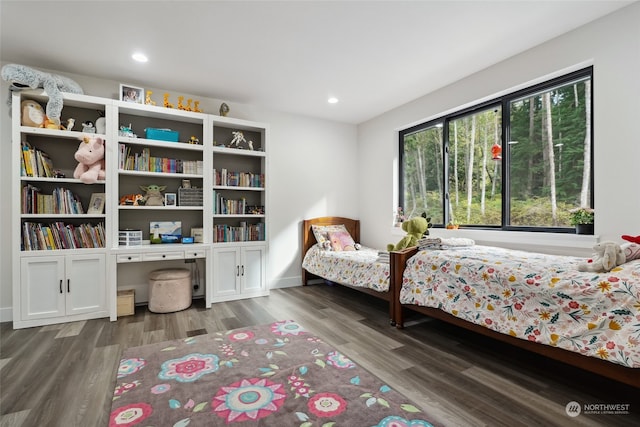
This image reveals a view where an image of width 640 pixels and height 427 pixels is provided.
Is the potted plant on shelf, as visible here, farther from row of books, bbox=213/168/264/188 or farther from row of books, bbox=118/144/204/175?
row of books, bbox=118/144/204/175

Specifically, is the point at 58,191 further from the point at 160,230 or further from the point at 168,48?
the point at 168,48

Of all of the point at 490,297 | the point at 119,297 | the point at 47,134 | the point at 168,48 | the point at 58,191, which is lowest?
the point at 119,297

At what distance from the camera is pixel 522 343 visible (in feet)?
6.45

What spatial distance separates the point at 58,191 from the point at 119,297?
1203 mm

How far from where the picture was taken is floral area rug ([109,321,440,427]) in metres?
1.55

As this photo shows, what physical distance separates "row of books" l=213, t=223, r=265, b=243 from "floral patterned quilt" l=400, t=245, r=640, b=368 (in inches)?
81.3

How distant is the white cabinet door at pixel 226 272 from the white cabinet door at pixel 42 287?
1412 millimetres

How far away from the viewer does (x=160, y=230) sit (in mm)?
3604

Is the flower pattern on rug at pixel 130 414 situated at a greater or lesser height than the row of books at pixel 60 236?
lesser

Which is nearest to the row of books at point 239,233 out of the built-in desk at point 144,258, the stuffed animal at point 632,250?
the built-in desk at point 144,258

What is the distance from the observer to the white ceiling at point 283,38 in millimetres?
2223

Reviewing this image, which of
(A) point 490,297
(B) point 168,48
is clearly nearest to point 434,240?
(A) point 490,297

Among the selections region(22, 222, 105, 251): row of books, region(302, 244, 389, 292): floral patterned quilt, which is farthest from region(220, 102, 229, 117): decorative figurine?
region(302, 244, 389, 292): floral patterned quilt

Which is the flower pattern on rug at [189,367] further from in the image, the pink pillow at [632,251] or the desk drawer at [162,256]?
the pink pillow at [632,251]
